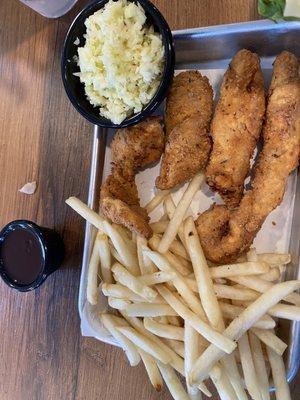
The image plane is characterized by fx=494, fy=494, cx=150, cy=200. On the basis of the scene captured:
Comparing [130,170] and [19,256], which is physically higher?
[130,170]

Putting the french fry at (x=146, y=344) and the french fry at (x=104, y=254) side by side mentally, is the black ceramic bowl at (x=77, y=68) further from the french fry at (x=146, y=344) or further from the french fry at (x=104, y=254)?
the french fry at (x=146, y=344)

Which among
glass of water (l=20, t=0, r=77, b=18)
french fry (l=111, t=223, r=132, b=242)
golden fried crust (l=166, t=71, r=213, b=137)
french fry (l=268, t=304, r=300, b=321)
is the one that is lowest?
french fry (l=268, t=304, r=300, b=321)

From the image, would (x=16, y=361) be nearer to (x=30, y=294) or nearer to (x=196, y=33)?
(x=30, y=294)

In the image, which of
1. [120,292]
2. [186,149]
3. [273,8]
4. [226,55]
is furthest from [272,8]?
[120,292]

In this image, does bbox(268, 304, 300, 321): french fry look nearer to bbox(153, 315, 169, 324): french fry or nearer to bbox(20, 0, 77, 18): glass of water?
bbox(153, 315, 169, 324): french fry

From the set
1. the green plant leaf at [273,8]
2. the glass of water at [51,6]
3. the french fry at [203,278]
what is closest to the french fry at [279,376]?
the french fry at [203,278]

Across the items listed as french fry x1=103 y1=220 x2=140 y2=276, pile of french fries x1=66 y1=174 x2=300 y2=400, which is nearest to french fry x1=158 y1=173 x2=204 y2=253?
pile of french fries x1=66 y1=174 x2=300 y2=400

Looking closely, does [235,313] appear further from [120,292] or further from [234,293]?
[120,292]

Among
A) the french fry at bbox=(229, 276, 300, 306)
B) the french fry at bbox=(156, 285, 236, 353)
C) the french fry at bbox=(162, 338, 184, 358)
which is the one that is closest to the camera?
the french fry at bbox=(156, 285, 236, 353)
